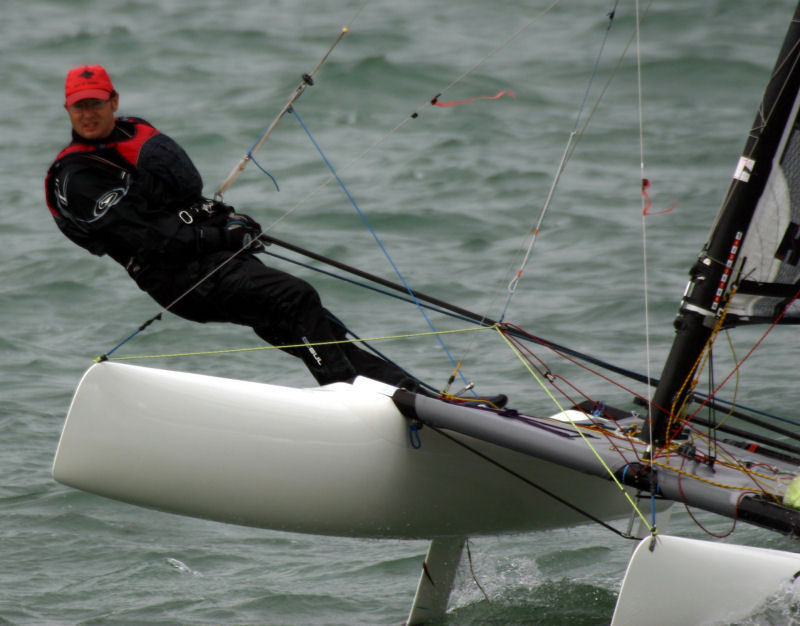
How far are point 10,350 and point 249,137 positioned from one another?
401 centimetres

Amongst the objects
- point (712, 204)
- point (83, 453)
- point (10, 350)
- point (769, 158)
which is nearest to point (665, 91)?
point (712, 204)

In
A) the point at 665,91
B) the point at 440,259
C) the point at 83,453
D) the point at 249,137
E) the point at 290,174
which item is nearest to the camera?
the point at 83,453

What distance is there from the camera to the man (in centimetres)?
342

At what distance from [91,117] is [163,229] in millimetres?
356

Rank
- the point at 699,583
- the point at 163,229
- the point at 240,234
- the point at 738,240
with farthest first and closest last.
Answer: the point at 240,234 < the point at 163,229 < the point at 738,240 < the point at 699,583

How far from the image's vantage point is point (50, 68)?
11273mm

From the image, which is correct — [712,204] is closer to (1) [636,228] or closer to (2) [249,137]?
(1) [636,228]

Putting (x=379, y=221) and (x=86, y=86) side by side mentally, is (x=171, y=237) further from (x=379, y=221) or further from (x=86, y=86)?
(x=379, y=221)

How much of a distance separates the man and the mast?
0.72 metres

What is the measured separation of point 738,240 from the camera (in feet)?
11.0

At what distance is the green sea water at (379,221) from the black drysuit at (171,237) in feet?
2.22

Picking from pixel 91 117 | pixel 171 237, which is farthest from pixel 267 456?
pixel 91 117

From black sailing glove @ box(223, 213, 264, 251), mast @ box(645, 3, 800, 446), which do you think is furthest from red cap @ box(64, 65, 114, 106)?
mast @ box(645, 3, 800, 446)

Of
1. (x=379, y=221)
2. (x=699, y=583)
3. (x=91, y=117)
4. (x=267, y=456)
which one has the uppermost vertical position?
(x=379, y=221)
